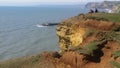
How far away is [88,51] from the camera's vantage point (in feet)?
83.1

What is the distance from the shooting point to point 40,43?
231 feet

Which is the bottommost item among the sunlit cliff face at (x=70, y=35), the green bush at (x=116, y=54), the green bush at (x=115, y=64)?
the sunlit cliff face at (x=70, y=35)

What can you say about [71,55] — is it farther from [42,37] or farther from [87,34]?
[42,37]

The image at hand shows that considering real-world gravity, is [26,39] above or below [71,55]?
below

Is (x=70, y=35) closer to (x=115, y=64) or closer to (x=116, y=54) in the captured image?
(x=116, y=54)

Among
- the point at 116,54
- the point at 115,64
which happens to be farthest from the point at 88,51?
the point at 115,64

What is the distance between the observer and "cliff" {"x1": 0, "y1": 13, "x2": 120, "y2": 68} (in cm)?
2502

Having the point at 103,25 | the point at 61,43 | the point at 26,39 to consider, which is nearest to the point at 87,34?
the point at 103,25

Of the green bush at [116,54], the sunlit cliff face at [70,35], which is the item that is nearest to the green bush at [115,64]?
the green bush at [116,54]

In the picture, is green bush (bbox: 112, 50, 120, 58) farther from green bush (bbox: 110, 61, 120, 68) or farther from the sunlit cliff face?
the sunlit cliff face

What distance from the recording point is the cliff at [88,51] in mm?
25025

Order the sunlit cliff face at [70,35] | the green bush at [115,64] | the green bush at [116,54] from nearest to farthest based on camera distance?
the green bush at [115,64]
the green bush at [116,54]
the sunlit cliff face at [70,35]

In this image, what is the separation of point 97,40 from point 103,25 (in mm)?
5622

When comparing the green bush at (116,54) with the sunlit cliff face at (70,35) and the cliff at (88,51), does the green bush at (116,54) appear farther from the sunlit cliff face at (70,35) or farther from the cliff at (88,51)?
the sunlit cliff face at (70,35)
